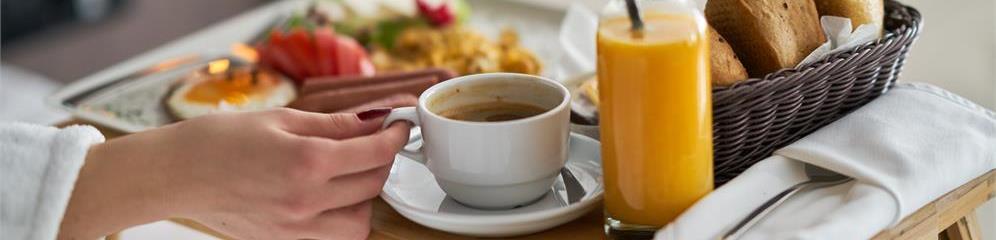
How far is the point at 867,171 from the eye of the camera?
3.06 feet

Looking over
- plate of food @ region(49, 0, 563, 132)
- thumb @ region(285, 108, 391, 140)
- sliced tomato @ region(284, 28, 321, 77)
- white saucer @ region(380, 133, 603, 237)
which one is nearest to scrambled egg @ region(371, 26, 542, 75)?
plate of food @ region(49, 0, 563, 132)

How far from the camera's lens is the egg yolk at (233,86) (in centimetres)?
166

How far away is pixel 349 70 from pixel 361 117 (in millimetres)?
809

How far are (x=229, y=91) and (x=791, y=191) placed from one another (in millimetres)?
989

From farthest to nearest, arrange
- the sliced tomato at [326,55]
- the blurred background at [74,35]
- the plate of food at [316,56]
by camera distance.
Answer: the blurred background at [74,35], the sliced tomato at [326,55], the plate of food at [316,56]

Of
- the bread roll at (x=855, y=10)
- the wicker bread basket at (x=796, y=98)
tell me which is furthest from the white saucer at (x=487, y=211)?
the bread roll at (x=855, y=10)

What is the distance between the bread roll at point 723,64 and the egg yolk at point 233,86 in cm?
90

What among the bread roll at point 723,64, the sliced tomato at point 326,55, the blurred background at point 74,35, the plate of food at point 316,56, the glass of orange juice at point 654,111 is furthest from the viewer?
the blurred background at point 74,35

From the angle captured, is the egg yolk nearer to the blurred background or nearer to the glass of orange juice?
the blurred background

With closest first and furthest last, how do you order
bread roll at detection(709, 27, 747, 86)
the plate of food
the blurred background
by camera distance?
bread roll at detection(709, 27, 747, 86) → the plate of food → the blurred background

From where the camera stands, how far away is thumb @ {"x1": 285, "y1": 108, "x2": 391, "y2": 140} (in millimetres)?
930

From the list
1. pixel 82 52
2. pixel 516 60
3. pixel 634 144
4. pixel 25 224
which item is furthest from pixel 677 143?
pixel 82 52

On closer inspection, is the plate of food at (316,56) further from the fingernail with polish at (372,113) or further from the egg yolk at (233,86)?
the fingernail with polish at (372,113)

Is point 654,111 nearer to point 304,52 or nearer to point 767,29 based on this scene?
point 767,29
